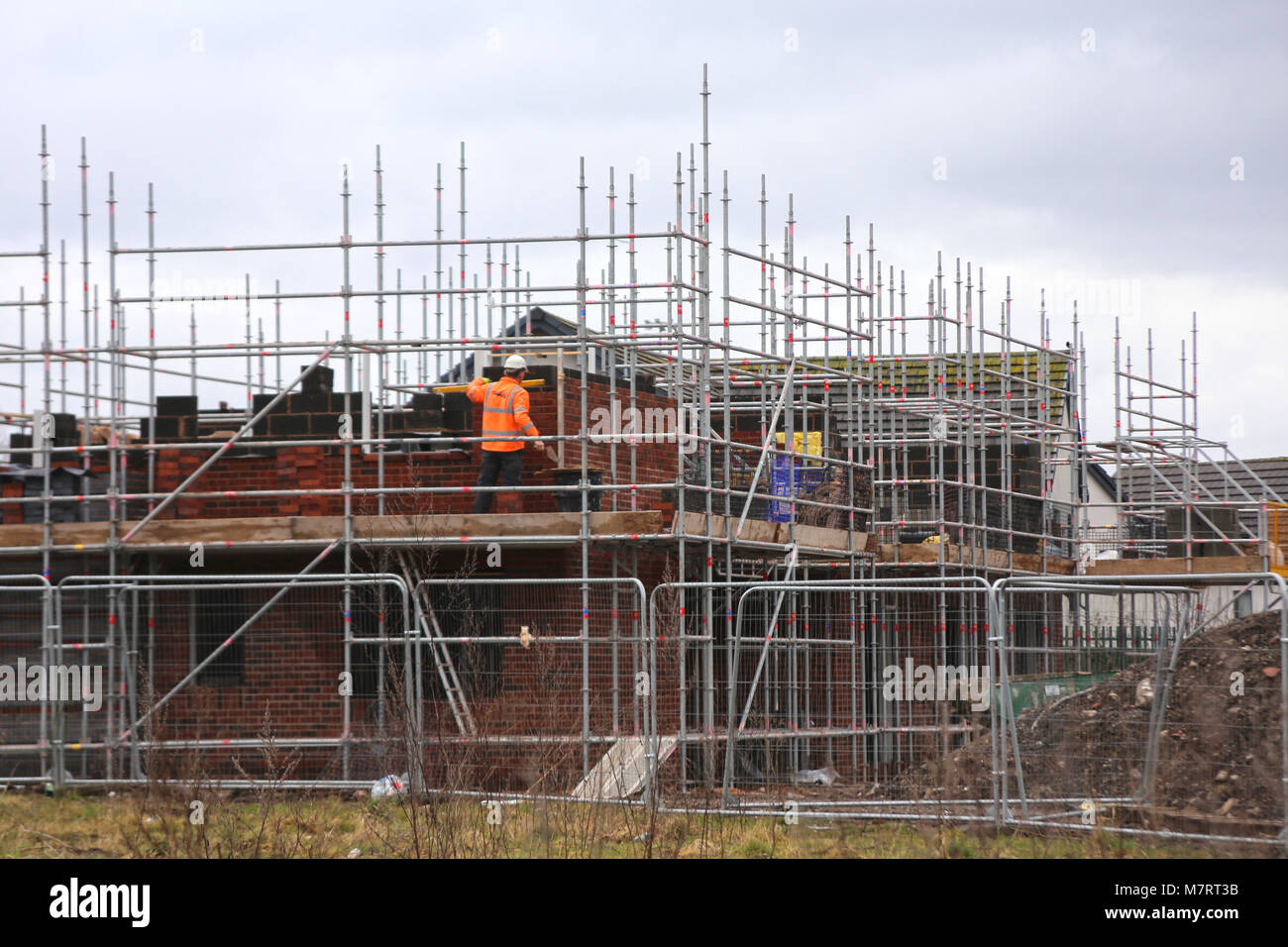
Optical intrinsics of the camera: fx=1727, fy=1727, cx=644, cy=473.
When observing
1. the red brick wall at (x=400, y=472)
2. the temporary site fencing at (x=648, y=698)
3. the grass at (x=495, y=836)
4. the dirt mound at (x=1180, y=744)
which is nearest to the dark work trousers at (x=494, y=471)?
the red brick wall at (x=400, y=472)

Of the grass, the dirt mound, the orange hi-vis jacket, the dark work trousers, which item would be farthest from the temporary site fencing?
the orange hi-vis jacket

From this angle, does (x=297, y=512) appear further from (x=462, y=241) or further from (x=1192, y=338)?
(x=1192, y=338)

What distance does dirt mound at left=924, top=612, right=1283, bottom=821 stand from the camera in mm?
11805

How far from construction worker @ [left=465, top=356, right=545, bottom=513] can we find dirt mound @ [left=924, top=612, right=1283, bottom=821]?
4.85m

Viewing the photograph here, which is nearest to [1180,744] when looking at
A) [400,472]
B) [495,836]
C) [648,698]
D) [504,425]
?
[648,698]

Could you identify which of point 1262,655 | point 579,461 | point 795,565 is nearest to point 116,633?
point 579,461

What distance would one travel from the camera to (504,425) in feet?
51.6

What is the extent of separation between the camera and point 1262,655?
12.3 m

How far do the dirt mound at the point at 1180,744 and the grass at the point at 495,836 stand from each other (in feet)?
2.24

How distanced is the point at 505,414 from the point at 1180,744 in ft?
21.6

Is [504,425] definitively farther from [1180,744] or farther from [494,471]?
[1180,744]

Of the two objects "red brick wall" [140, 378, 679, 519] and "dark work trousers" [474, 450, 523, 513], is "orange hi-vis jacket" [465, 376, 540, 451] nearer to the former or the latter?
"dark work trousers" [474, 450, 523, 513]

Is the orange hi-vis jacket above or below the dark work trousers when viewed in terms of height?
above
